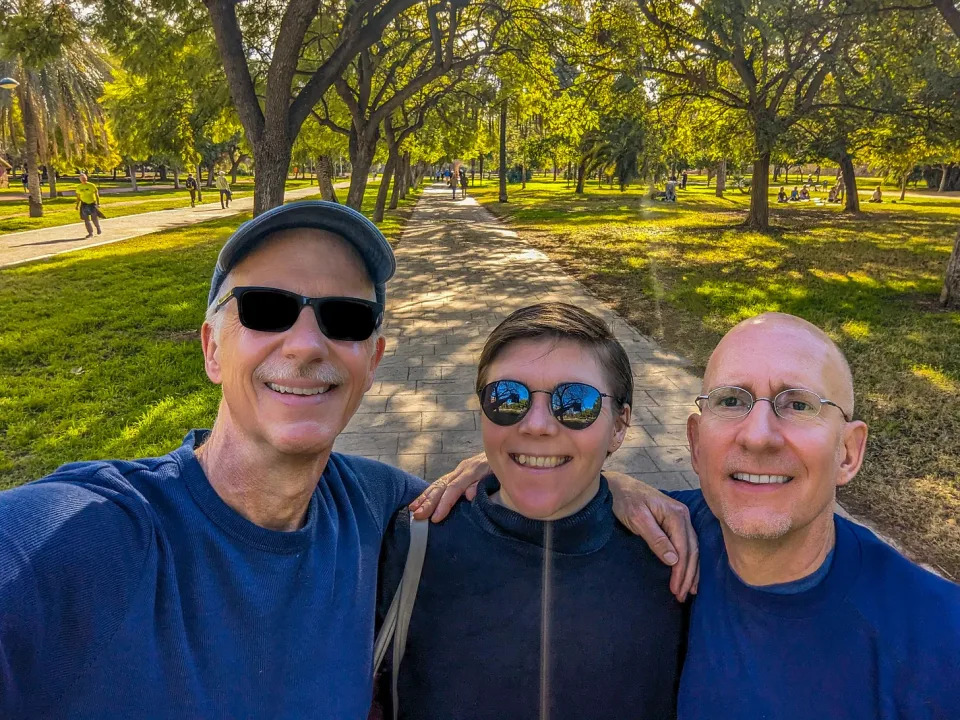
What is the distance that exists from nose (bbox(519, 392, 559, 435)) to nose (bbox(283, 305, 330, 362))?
0.56 meters

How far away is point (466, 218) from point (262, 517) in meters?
27.5

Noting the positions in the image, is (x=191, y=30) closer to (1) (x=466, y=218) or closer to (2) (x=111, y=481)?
(2) (x=111, y=481)

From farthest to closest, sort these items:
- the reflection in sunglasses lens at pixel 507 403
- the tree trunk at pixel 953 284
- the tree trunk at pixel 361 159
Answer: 1. the tree trunk at pixel 361 159
2. the tree trunk at pixel 953 284
3. the reflection in sunglasses lens at pixel 507 403

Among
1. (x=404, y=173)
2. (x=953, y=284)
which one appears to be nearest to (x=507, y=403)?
(x=953, y=284)

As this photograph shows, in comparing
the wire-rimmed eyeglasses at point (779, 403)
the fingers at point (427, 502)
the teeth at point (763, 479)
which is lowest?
the fingers at point (427, 502)

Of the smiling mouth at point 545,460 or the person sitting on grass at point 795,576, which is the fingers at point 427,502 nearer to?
the person sitting on grass at point 795,576

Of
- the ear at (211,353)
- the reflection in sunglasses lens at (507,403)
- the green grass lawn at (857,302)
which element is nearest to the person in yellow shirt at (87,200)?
the green grass lawn at (857,302)

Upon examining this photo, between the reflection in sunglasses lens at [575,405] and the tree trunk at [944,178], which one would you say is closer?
the reflection in sunglasses lens at [575,405]

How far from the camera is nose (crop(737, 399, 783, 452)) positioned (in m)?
1.48

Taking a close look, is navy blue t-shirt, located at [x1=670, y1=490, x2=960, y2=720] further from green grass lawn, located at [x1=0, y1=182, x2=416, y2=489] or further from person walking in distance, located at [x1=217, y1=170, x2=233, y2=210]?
person walking in distance, located at [x1=217, y1=170, x2=233, y2=210]

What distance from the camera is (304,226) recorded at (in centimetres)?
168

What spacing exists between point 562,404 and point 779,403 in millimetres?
536

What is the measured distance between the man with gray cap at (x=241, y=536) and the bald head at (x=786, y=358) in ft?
3.22

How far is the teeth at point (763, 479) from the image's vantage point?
1.49 m
